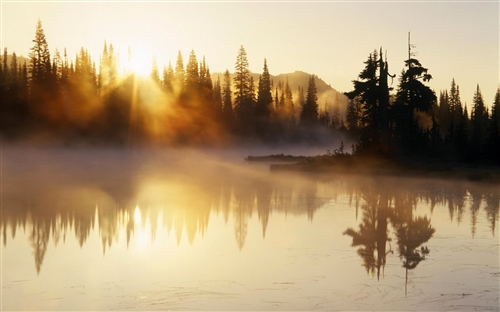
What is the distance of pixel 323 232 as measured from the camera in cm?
1783

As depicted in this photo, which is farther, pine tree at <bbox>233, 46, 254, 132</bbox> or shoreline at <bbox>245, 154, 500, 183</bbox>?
pine tree at <bbox>233, 46, 254, 132</bbox>

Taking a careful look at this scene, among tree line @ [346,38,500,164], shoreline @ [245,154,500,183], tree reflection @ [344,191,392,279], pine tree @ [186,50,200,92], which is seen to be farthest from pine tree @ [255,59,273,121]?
tree reflection @ [344,191,392,279]

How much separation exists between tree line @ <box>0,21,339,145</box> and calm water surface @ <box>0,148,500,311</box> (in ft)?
184

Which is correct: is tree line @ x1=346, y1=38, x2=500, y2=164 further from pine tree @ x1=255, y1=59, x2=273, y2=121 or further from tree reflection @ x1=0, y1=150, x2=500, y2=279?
pine tree @ x1=255, y1=59, x2=273, y2=121

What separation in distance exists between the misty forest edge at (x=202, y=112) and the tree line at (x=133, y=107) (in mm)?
173

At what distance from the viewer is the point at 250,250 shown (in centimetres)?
1500

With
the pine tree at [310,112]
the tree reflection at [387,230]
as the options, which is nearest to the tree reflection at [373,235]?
the tree reflection at [387,230]

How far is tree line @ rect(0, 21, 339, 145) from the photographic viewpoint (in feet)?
266

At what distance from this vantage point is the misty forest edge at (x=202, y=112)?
4847cm

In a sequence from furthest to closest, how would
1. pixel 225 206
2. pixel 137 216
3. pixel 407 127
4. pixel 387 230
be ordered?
pixel 407 127
pixel 225 206
pixel 137 216
pixel 387 230

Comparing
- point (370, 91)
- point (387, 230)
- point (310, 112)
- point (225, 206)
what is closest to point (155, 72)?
point (310, 112)

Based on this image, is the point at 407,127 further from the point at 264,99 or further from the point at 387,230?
the point at 264,99

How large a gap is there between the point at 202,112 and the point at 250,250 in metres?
91.8

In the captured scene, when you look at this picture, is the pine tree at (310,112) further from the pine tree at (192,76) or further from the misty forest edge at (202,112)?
the pine tree at (192,76)
